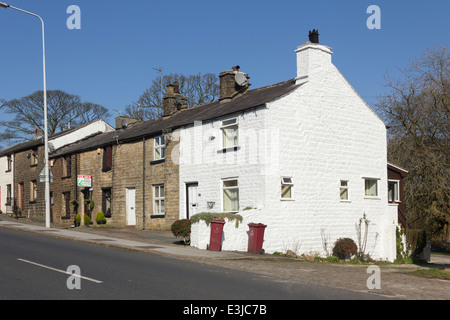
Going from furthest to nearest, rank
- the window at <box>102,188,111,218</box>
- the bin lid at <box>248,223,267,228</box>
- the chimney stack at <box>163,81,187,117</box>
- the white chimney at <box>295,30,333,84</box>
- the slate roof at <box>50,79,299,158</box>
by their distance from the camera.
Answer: the chimney stack at <box>163,81,187,117</box> → the window at <box>102,188,111,218</box> → the white chimney at <box>295,30,333,84</box> → the slate roof at <box>50,79,299,158</box> → the bin lid at <box>248,223,267,228</box>

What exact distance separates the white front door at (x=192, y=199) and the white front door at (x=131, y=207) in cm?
479

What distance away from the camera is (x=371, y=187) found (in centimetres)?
2472

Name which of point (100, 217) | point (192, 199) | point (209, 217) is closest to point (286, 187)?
point (209, 217)

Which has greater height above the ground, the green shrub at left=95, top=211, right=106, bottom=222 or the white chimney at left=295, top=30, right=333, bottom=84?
the white chimney at left=295, top=30, right=333, bottom=84

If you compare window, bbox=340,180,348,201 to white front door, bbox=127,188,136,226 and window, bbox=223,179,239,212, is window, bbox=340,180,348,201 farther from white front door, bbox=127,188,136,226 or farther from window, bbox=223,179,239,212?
white front door, bbox=127,188,136,226

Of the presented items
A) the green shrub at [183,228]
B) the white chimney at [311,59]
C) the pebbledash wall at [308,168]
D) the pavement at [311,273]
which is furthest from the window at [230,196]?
the white chimney at [311,59]

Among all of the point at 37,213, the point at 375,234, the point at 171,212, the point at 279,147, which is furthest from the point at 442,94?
the point at 37,213

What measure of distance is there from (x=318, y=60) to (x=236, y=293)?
15.9 metres

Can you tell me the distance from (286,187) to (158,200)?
7896 millimetres

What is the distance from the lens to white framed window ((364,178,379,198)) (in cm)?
2453

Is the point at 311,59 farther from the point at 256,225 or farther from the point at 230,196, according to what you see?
the point at 256,225

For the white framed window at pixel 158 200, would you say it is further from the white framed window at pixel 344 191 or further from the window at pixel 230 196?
the white framed window at pixel 344 191

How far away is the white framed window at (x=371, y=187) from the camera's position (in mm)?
24531

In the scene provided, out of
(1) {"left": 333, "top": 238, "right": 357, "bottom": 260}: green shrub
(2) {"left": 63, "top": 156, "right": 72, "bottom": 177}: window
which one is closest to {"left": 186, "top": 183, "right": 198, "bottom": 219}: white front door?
(1) {"left": 333, "top": 238, "right": 357, "bottom": 260}: green shrub
